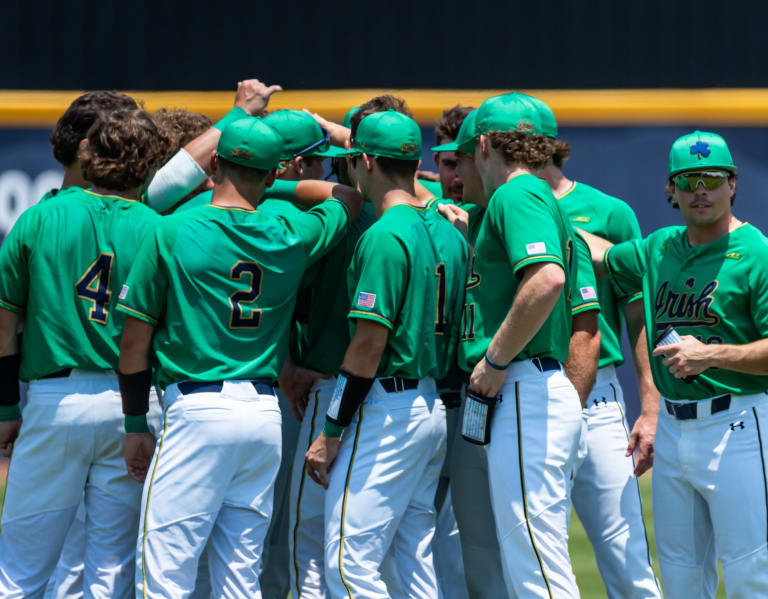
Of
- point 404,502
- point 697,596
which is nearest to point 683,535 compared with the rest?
point 697,596

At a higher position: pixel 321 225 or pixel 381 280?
pixel 321 225

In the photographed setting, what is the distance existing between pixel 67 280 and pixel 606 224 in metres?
2.27

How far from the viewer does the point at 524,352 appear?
3719 mm

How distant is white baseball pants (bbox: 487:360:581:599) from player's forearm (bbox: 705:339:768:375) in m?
0.52

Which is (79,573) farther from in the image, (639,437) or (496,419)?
(639,437)

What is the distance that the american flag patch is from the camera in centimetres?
372

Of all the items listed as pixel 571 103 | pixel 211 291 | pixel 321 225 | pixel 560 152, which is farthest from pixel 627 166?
pixel 211 291

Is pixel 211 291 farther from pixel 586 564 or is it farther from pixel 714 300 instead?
pixel 586 564

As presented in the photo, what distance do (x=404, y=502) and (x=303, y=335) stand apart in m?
0.92

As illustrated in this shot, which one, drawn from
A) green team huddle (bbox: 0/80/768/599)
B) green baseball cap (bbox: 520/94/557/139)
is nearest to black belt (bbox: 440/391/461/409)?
green team huddle (bbox: 0/80/768/599)

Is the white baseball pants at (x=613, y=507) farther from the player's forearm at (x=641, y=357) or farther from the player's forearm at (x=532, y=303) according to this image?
the player's forearm at (x=532, y=303)

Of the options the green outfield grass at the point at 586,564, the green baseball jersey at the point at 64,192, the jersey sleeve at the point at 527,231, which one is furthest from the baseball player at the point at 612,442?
the green baseball jersey at the point at 64,192

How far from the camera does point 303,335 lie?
174 inches

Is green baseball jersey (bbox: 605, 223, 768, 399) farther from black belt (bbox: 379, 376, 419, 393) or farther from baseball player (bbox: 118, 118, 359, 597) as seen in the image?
baseball player (bbox: 118, 118, 359, 597)
